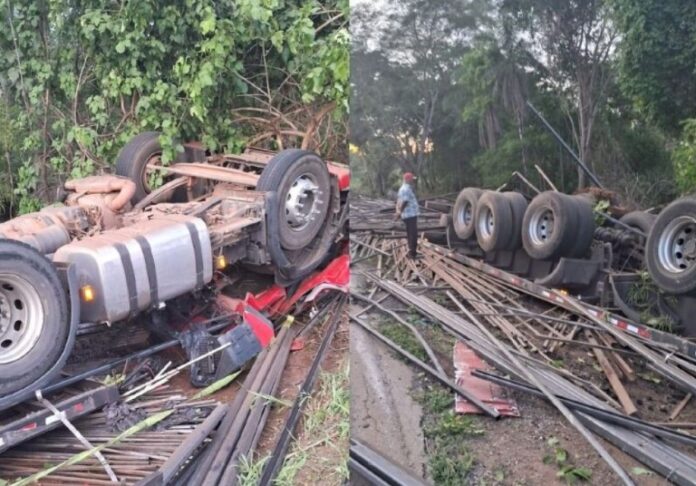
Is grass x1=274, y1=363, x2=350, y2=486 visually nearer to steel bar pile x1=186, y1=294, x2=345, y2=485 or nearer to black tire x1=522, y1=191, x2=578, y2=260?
steel bar pile x1=186, y1=294, x2=345, y2=485

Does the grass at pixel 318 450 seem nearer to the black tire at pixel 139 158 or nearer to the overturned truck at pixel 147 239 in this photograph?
the overturned truck at pixel 147 239

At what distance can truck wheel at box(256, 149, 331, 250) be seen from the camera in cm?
325

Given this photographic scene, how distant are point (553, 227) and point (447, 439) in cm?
49

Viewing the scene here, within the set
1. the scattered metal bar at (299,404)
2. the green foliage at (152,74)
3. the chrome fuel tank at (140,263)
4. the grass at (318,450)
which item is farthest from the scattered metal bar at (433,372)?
the green foliage at (152,74)

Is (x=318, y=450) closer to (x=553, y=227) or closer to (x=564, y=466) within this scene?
(x=564, y=466)

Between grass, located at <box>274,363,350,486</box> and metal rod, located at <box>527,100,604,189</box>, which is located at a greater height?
metal rod, located at <box>527,100,604,189</box>

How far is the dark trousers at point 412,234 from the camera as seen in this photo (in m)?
1.29

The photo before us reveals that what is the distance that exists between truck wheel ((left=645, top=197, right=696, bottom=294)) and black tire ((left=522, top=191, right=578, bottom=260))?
150 mm

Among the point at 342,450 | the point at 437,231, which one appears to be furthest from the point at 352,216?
the point at 342,450

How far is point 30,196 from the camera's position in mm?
4074

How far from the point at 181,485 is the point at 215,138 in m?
2.13

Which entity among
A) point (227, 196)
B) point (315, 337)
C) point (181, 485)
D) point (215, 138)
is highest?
point (215, 138)

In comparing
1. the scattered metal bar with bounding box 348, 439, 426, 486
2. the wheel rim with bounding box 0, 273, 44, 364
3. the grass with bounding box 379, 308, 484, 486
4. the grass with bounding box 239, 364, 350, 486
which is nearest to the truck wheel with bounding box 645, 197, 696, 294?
the grass with bounding box 379, 308, 484, 486

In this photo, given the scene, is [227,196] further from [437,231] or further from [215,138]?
[437,231]
